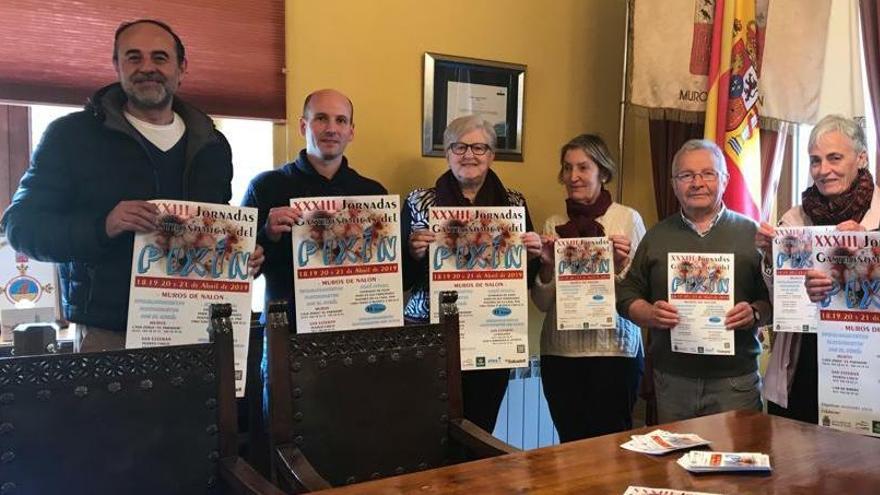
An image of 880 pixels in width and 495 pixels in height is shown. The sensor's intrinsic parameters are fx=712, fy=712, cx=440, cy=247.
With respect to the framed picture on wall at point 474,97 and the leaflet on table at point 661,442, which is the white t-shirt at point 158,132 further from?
the leaflet on table at point 661,442

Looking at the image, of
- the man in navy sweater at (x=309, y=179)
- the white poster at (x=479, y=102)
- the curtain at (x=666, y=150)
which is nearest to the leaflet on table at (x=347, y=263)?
the man in navy sweater at (x=309, y=179)

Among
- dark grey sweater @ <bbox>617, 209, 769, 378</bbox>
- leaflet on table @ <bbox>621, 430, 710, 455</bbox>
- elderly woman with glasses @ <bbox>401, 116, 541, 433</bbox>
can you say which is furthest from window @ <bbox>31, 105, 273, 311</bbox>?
leaflet on table @ <bbox>621, 430, 710, 455</bbox>

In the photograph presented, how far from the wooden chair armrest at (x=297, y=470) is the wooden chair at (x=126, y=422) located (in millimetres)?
86

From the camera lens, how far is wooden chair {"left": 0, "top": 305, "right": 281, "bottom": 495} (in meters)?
1.39

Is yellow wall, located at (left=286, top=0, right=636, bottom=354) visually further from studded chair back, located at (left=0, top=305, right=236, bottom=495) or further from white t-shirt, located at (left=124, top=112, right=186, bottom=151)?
studded chair back, located at (left=0, top=305, right=236, bottom=495)

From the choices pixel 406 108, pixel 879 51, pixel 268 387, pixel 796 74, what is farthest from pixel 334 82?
pixel 879 51

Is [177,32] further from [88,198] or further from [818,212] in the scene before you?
[818,212]

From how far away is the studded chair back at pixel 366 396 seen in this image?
1.69 meters

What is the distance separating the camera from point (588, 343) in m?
2.59

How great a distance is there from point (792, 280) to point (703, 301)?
26cm

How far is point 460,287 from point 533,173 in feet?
4.12

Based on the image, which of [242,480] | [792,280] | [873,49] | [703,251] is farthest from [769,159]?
[242,480]

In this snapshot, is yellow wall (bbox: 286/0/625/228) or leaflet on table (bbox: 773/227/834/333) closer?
leaflet on table (bbox: 773/227/834/333)

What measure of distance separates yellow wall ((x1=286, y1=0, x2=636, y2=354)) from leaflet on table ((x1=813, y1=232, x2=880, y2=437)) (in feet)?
5.14
